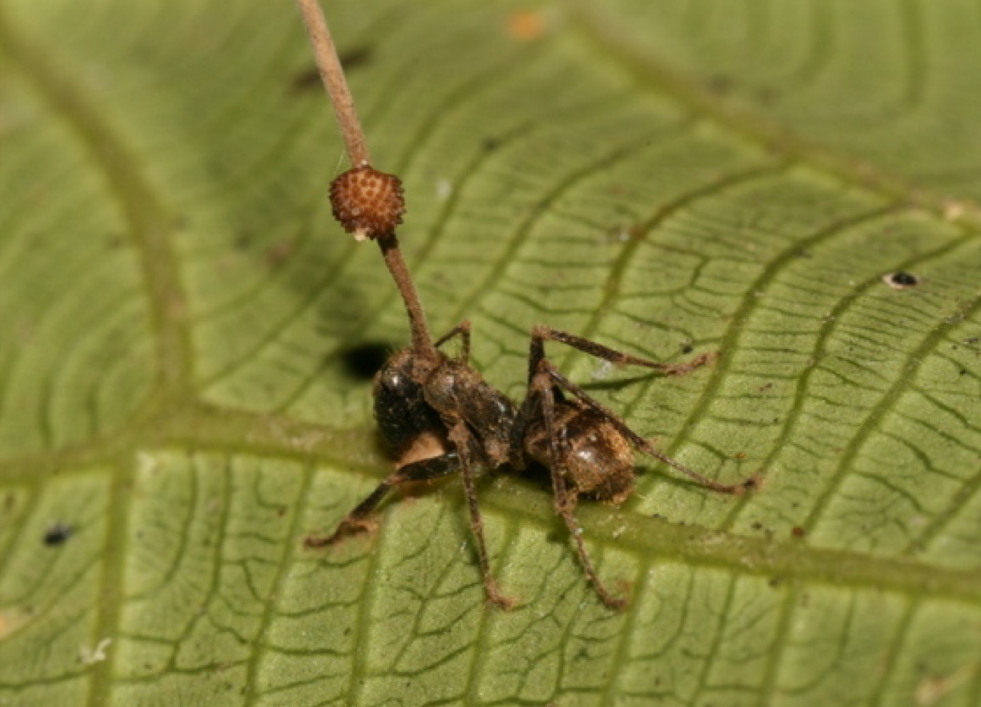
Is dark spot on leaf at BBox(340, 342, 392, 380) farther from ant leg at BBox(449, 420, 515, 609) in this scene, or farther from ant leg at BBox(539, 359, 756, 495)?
ant leg at BBox(539, 359, 756, 495)

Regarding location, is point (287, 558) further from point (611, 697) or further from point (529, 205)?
point (529, 205)

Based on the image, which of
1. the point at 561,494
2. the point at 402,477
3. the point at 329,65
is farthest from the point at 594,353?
the point at 329,65

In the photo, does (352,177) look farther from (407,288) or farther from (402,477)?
(402,477)

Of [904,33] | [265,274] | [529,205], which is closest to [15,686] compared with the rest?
[265,274]

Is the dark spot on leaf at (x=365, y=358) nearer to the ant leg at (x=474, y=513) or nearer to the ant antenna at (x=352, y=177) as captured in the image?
the ant leg at (x=474, y=513)

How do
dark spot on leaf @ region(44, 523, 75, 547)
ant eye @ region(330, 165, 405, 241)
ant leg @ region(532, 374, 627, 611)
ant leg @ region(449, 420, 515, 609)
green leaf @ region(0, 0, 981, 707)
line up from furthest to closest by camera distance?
dark spot on leaf @ region(44, 523, 75, 547) < ant leg @ region(449, 420, 515, 609) < ant leg @ region(532, 374, 627, 611) < green leaf @ region(0, 0, 981, 707) < ant eye @ region(330, 165, 405, 241)

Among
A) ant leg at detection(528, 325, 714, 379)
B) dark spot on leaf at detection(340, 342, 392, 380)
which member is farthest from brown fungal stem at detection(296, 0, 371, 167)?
dark spot on leaf at detection(340, 342, 392, 380)

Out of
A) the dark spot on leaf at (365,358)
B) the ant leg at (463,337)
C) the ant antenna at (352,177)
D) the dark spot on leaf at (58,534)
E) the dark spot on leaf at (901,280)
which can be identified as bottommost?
the dark spot on leaf at (58,534)

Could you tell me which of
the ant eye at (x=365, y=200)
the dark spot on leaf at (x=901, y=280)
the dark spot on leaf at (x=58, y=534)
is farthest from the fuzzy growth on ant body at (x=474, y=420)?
the dark spot on leaf at (x=58, y=534)
